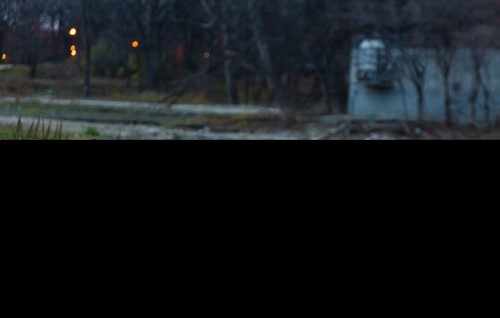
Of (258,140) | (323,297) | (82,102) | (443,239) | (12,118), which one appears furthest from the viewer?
(82,102)

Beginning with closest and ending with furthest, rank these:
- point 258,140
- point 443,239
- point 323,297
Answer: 1. point 323,297
2. point 443,239
3. point 258,140

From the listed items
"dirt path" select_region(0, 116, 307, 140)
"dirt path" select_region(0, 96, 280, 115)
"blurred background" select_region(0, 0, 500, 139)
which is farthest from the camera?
"dirt path" select_region(0, 96, 280, 115)

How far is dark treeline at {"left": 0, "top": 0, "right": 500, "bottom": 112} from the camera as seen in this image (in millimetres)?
5734

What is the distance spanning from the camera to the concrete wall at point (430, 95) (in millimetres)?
5883

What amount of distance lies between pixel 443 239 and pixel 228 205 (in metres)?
1.66

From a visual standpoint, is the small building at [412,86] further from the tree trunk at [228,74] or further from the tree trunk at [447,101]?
the tree trunk at [228,74]

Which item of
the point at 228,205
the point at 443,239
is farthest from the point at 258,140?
the point at 443,239

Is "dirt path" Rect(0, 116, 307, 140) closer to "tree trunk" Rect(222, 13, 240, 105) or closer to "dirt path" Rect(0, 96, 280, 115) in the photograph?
"dirt path" Rect(0, 96, 280, 115)

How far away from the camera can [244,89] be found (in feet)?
19.7

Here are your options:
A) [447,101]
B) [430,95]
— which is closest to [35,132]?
[430,95]

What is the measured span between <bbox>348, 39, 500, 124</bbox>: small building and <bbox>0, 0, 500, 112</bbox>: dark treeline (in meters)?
0.10

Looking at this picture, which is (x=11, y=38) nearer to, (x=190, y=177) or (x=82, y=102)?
(x=82, y=102)

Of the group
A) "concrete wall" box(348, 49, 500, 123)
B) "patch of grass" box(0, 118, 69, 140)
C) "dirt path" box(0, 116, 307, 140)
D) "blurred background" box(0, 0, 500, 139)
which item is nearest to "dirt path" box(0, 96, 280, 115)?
"blurred background" box(0, 0, 500, 139)

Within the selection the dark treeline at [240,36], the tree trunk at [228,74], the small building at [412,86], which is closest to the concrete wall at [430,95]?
the small building at [412,86]
